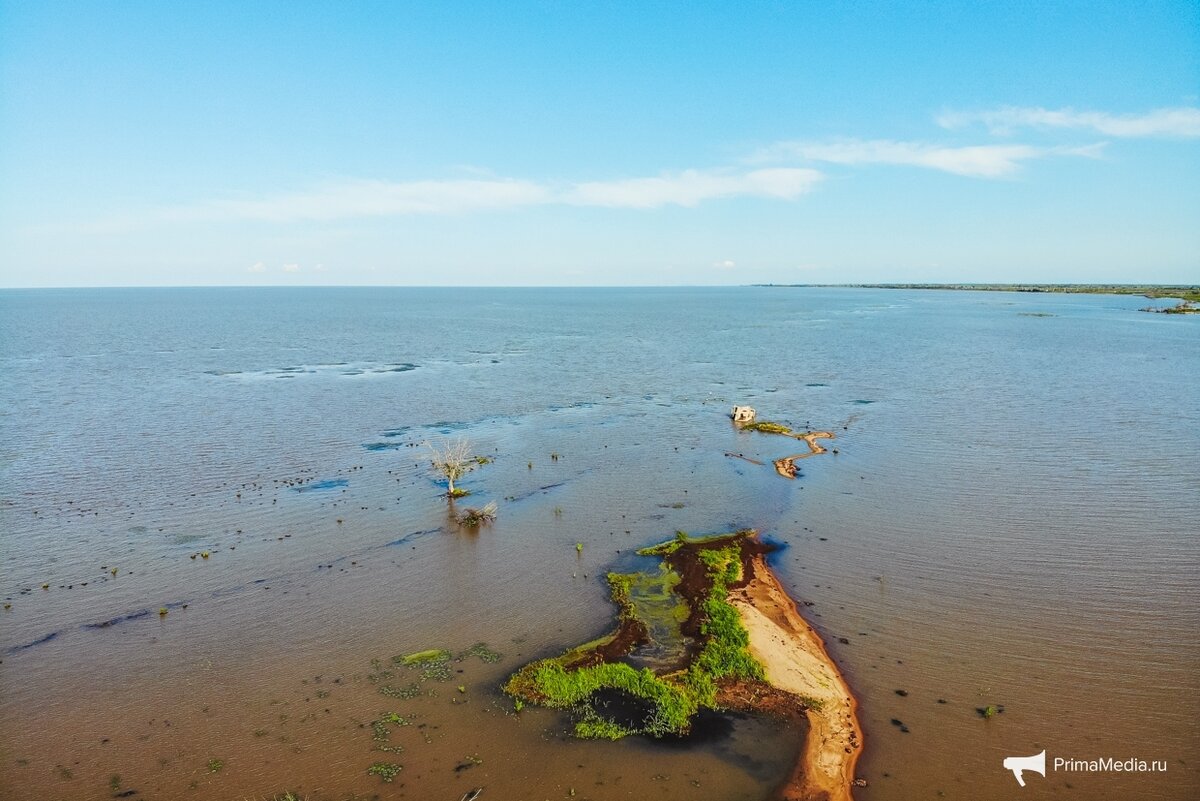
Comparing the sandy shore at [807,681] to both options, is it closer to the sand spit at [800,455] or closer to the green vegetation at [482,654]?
the green vegetation at [482,654]

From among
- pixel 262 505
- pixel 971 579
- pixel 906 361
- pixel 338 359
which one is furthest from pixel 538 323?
pixel 971 579

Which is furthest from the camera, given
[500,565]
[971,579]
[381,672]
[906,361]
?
[906,361]

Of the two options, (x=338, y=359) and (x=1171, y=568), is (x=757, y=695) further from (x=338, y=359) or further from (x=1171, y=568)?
(x=338, y=359)

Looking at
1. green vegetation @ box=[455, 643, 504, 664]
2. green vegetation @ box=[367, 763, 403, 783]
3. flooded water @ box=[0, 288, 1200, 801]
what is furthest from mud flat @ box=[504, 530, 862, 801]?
green vegetation @ box=[367, 763, 403, 783]

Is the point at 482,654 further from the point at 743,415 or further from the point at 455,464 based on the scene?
the point at 743,415

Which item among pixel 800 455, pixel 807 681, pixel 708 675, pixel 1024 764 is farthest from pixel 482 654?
pixel 800 455

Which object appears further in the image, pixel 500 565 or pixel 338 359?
pixel 338 359

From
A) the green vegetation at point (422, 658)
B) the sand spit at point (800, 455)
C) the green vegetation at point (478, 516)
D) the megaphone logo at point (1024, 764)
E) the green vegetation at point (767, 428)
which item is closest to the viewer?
the megaphone logo at point (1024, 764)

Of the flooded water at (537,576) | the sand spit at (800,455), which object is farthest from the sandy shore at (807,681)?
the sand spit at (800,455)
